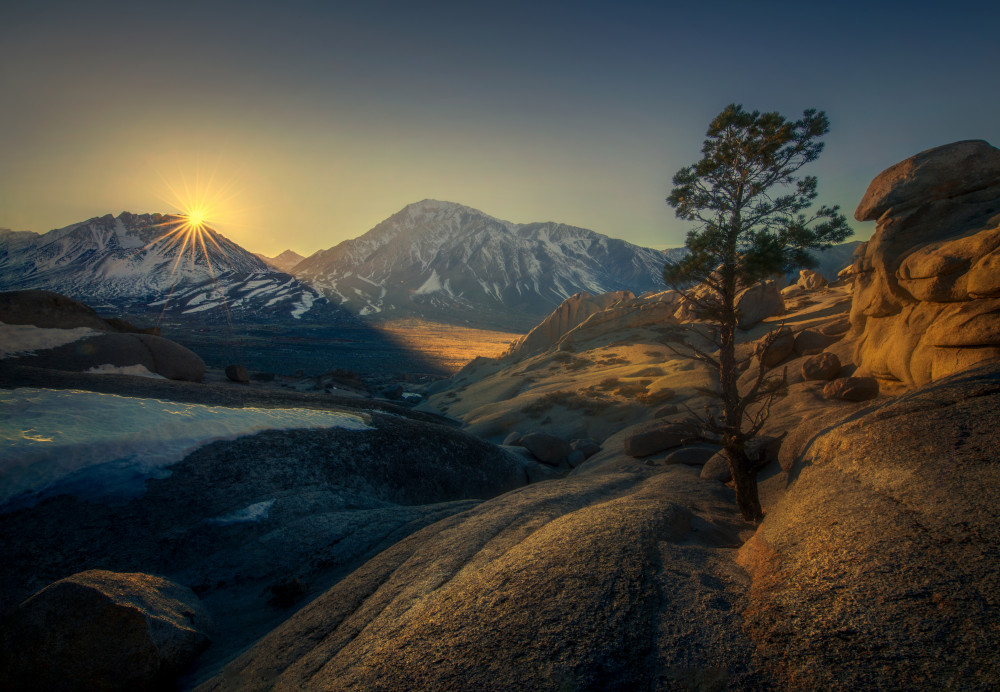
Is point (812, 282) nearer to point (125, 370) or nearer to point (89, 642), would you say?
point (89, 642)

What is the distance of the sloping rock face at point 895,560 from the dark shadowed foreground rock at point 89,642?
6.97 meters

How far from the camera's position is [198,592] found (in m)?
8.12

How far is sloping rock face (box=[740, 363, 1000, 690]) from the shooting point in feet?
10.4

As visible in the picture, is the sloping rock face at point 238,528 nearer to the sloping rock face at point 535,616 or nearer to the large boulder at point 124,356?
the sloping rock face at point 535,616

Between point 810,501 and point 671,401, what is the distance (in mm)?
19759

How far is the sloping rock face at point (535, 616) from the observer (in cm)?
354

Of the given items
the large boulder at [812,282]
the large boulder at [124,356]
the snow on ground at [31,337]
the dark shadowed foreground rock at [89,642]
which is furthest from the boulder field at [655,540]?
the large boulder at [812,282]

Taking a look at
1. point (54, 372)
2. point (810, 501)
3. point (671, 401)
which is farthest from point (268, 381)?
point (810, 501)

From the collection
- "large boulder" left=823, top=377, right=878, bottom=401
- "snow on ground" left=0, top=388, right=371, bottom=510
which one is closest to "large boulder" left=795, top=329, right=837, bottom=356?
"large boulder" left=823, top=377, right=878, bottom=401

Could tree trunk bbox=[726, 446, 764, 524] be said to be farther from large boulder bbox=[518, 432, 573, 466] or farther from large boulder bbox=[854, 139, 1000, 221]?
large boulder bbox=[518, 432, 573, 466]

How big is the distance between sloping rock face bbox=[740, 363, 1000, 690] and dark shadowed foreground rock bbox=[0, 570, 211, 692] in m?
6.97

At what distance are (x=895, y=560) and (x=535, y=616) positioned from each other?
3.31 metres

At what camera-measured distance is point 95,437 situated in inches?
407

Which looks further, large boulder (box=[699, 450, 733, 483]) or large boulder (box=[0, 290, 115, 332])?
large boulder (box=[0, 290, 115, 332])
